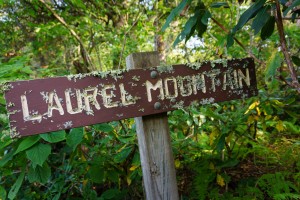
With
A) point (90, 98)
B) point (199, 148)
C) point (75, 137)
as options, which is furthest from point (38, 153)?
point (199, 148)

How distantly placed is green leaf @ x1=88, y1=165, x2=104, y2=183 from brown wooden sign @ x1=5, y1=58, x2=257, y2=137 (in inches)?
23.4

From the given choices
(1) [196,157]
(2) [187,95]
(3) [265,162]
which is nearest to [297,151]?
(3) [265,162]

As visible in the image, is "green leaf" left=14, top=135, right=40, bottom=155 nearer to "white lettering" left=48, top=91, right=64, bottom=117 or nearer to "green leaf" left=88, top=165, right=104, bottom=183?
"white lettering" left=48, top=91, right=64, bottom=117

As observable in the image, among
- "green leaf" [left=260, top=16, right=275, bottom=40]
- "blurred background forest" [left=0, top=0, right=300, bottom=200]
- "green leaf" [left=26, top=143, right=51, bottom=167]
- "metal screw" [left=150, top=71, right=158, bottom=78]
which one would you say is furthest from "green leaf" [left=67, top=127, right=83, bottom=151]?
"green leaf" [left=260, top=16, right=275, bottom=40]

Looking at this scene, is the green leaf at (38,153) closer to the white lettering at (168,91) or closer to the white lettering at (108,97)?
the white lettering at (108,97)

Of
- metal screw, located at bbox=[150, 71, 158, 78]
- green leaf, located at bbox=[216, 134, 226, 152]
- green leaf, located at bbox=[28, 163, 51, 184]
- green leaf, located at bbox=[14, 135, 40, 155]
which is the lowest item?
green leaf, located at bbox=[216, 134, 226, 152]

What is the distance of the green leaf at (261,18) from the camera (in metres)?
1.06

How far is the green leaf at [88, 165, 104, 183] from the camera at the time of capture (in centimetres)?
150

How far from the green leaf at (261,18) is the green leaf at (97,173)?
110 cm

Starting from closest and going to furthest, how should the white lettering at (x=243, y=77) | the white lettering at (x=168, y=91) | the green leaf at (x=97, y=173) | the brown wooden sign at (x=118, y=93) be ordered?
the brown wooden sign at (x=118, y=93) → the white lettering at (x=168, y=91) → the white lettering at (x=243, y=77) → the green leaf at (x=97, y=173)

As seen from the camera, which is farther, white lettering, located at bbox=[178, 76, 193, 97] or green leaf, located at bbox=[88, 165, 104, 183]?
green leaf, located at bbox=[88, 165, 104, 183]

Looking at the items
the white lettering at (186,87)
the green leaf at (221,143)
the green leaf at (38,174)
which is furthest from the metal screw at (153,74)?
the green leaf at (221,143)

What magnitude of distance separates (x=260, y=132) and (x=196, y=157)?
0.90 meters

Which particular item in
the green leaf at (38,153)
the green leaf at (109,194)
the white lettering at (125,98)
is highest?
the white lettering at (125,98)
